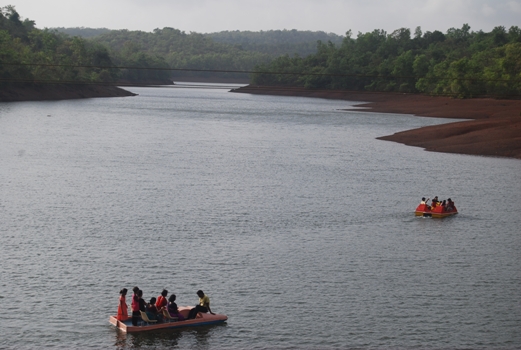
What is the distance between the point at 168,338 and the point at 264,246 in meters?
15.8

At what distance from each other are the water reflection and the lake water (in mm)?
113

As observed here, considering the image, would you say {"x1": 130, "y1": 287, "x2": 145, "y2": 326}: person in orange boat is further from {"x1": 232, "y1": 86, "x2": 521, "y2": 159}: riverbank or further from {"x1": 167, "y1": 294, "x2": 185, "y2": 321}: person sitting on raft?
{"x1": 232, "y1": 86, "x2": 521, "y2": 159}: riverbank

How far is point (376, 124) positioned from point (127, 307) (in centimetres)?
11481

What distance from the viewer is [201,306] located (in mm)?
33938

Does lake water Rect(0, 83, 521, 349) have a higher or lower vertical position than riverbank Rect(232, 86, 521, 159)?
lower

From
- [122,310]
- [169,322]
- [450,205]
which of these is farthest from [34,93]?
[169,322]

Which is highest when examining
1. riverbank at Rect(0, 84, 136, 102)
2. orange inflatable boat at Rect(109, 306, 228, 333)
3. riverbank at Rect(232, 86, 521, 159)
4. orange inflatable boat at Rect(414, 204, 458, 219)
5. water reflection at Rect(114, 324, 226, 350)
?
riverbank at Rect(0, 84, 136, 102)

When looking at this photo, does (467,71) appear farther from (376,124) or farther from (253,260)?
(253,260)

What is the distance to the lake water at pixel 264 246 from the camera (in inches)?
1326

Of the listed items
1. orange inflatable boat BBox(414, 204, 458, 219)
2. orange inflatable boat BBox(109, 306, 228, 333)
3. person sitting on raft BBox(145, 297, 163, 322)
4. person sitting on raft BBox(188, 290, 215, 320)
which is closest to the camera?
orange inflatable boat BBox(109, 306, 228, 333)

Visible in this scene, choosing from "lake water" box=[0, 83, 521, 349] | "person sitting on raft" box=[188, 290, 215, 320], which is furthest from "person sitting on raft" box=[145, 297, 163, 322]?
"person sitting on raft" box=[188, 290, 215, 320]

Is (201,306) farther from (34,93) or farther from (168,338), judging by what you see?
(34,93)

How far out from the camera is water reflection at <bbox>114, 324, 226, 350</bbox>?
31467 mm

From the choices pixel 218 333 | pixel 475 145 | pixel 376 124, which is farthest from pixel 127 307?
pixel 376 124
